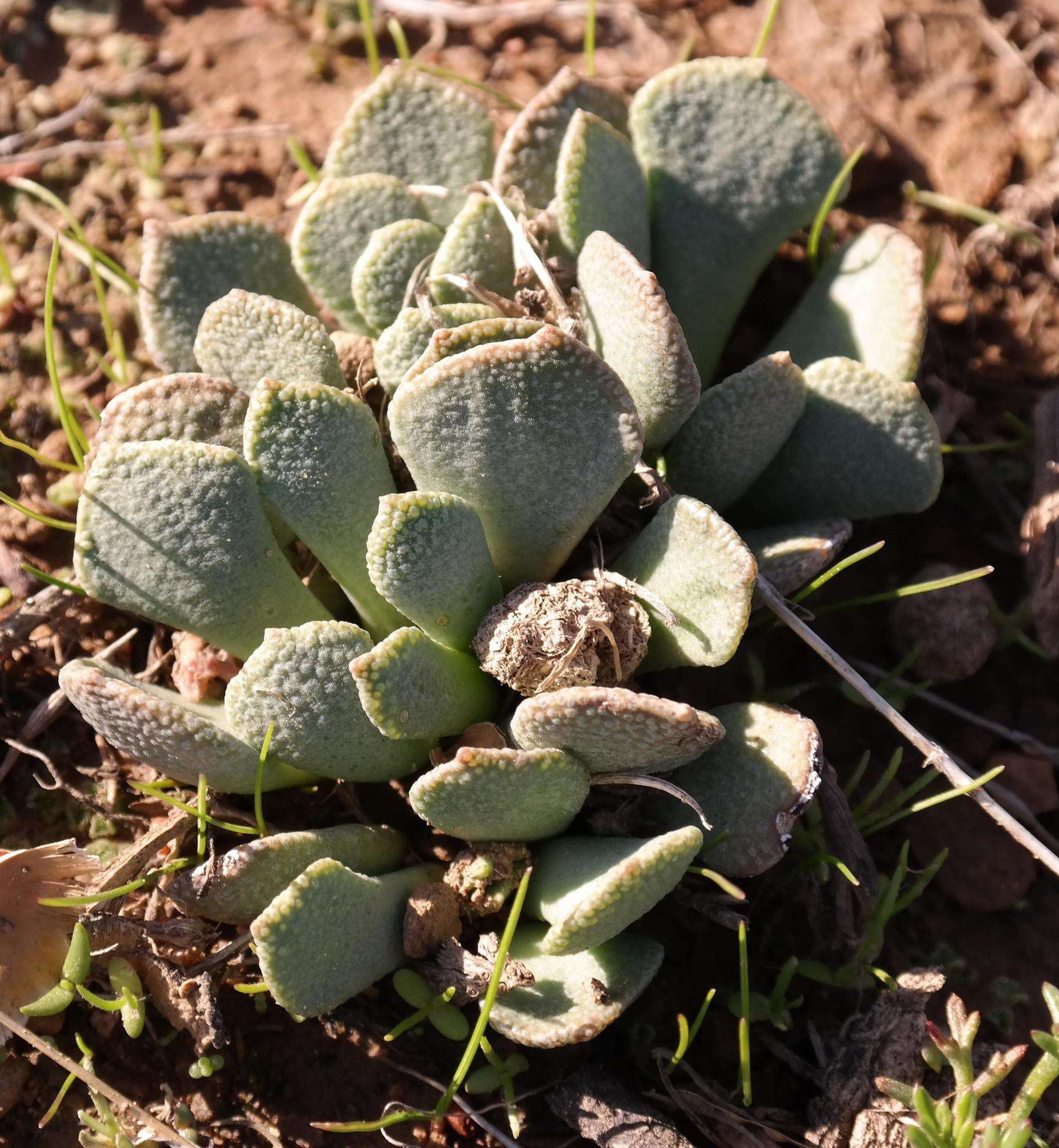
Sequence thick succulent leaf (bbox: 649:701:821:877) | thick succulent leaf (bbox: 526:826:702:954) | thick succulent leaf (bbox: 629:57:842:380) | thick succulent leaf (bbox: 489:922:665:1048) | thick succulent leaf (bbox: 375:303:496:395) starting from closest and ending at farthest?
thick succulent leaf (bbox: 526:826:702:954), thick succulent leaf (bbox: 489:922:665:1048), thick succulent leaf (bbox: 649:701:821:877), thick succulent leaf (bbox: 375:303:496:395), thick succulent leaf (bbox: 629:57:842:380)

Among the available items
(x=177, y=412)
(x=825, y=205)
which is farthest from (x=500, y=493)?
(x=825, y=205)

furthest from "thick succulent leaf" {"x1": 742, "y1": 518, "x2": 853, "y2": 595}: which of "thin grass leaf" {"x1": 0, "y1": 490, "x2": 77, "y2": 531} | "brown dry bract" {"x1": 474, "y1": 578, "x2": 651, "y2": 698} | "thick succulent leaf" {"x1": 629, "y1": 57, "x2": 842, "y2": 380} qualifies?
"thin grass leaf" {"x1": 0, "y1": 490, "x2": 77, "y2": 531}

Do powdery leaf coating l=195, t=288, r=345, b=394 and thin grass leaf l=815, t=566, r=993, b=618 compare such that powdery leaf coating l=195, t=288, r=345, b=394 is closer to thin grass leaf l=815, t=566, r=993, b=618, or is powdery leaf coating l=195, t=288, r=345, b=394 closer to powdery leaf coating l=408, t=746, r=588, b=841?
powdery leaf coating l=408, t=746, r=588, b=841

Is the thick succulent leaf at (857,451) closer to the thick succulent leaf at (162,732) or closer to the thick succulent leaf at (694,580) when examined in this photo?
the thick succulent leaf at (694,580)

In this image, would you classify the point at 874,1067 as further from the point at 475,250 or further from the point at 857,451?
the point at 475,250

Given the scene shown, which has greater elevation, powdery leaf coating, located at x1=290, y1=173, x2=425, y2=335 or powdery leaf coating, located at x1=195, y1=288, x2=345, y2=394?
powdery leaf coating, located at x1=290, y1=173, x2=425, y2=335

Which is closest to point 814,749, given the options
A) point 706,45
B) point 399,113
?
point 399,113
